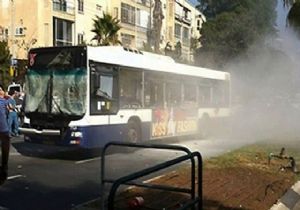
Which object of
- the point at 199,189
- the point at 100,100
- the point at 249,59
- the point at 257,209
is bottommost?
the point at 257,209

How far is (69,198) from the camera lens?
879 centimetres

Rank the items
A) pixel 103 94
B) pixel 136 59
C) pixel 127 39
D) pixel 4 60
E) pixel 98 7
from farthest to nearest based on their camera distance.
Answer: pixel 127 39, pixel 98 7, pixel 4 60, pixel 136 59, pixel 103 94

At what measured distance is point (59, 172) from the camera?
11641 mm

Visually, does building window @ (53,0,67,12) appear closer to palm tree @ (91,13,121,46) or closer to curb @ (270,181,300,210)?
palm tree @ (91,13,121,46)

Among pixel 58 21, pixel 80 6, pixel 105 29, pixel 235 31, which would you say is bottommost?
pixel 105 29

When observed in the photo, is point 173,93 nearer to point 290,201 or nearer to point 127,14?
point 290,201

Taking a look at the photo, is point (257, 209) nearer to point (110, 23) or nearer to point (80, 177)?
point (80, 177)

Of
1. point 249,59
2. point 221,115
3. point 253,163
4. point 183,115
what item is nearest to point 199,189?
point 253,163

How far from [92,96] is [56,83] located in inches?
40.7

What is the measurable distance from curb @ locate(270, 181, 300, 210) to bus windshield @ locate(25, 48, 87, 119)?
19.1 feet

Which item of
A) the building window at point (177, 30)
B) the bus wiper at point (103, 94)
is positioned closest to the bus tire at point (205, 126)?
the bus wiper at point (103, 94)

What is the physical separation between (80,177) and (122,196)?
2.97 m

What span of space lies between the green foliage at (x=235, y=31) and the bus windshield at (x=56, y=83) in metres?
43.2

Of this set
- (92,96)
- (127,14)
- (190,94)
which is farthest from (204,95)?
(127,14)
